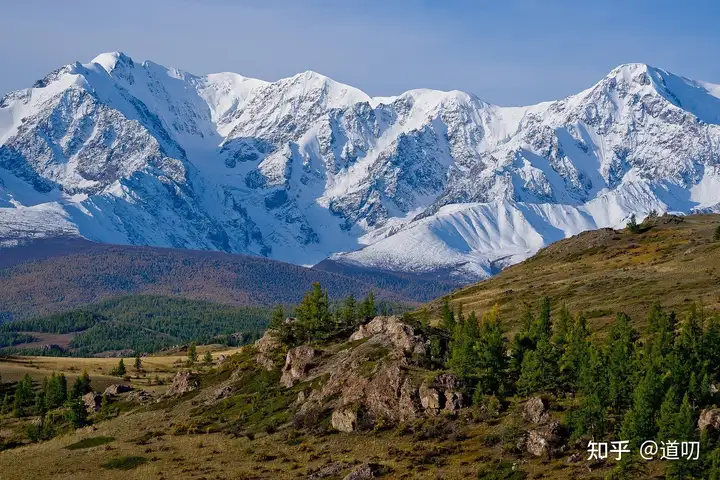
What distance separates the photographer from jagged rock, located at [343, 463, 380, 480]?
10131 cm

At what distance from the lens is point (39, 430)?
151625 millimetres

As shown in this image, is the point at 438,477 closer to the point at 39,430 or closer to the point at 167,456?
the point at 167,456

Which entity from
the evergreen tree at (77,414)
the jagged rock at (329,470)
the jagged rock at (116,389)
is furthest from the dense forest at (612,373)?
the jagged rock at (116,389)

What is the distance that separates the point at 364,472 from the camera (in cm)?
10206

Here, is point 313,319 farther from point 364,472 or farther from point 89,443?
point 364,472

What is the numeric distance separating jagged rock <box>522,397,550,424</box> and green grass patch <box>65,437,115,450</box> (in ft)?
163

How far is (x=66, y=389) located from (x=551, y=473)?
106067mm

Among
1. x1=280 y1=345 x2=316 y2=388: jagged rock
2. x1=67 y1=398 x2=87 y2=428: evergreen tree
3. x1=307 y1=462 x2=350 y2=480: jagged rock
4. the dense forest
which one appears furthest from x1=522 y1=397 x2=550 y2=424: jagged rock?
x1=67 y1=398 x2=87 y2=428: evergreen tree

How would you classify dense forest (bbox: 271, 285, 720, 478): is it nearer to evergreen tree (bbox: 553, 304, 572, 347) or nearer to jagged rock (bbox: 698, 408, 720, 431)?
evergreen tree (bbox: 553, 304, 572, 347)

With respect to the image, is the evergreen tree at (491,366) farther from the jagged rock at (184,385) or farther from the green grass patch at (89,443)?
the jagged rock at (184,385)

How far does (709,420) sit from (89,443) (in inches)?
2721

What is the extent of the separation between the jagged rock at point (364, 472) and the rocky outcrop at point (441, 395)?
1469 cm

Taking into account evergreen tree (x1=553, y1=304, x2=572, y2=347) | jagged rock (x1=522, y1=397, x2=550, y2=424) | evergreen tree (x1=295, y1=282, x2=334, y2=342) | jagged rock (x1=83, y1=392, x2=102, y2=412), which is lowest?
jagged rock (x1=522, y1=397, x2=550, y2=424)

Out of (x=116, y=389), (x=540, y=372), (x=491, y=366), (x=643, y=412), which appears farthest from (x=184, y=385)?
(x=643, y=412)
